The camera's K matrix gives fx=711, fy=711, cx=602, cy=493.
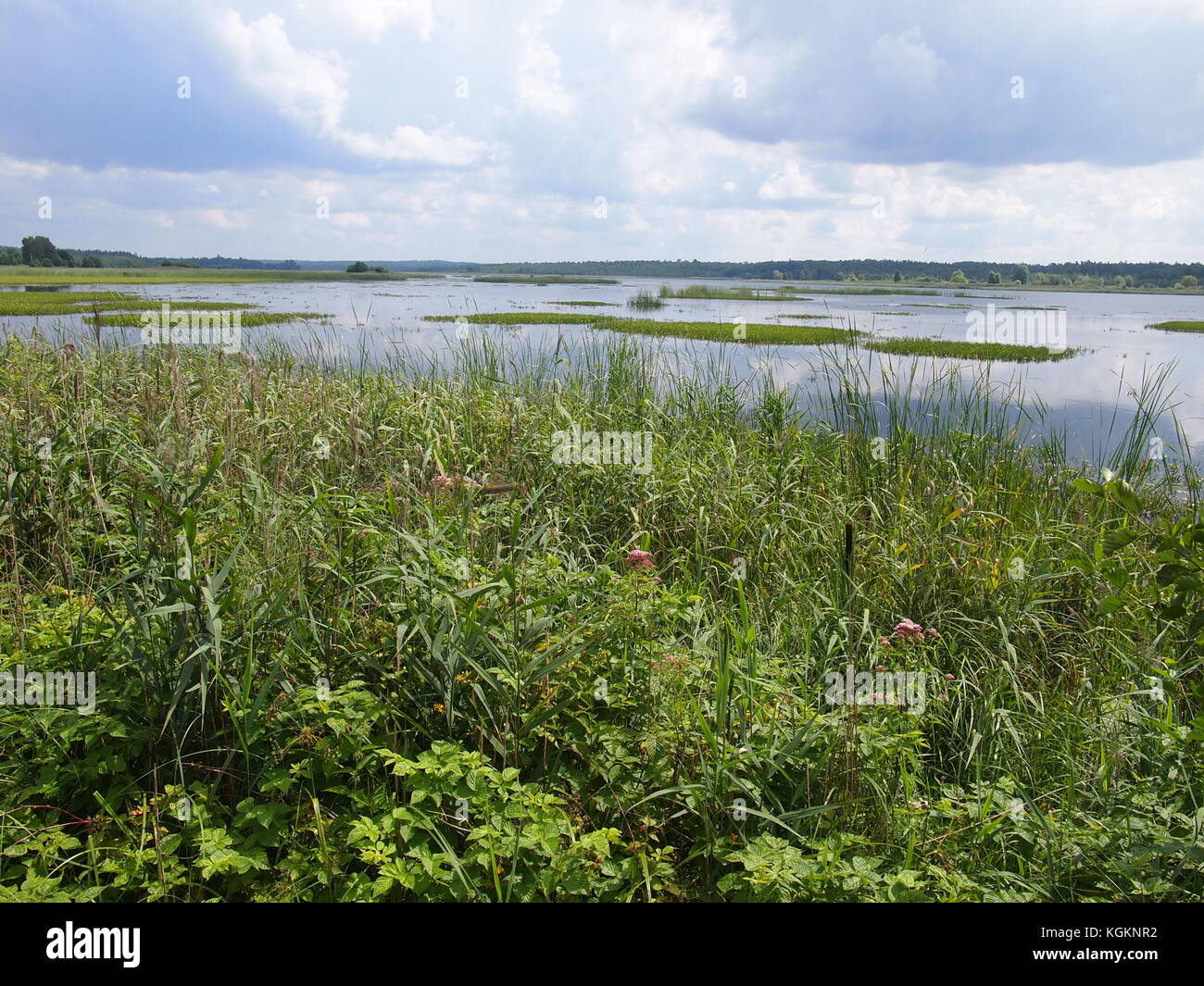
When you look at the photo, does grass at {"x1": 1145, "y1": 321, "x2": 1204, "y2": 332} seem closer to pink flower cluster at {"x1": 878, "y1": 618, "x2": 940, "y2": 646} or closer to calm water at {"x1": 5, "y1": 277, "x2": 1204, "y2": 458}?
calm water at {"x1": 5, "y1": 277, "x2": 1204, "y2": 458}

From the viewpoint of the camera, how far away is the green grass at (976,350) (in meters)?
17.0

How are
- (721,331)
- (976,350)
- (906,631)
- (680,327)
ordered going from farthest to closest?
(680,327) < (976,350) < (721,331) < (906,631)

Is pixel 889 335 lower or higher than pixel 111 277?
lower

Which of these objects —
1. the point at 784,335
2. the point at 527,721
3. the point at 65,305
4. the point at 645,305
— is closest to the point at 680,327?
the point at 784,335

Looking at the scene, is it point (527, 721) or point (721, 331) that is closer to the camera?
point (527, 721)

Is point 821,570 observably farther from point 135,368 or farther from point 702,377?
point 135,368

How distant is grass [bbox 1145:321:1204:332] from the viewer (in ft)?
85.4

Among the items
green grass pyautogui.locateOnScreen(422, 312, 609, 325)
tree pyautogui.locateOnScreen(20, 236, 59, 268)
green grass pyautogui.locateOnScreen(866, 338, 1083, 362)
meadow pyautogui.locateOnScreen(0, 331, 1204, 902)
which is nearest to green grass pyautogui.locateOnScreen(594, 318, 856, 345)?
green grass pyautogui.locateOnScreen(422, 312, 609, 325)

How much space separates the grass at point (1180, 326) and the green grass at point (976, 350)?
32.9 ft

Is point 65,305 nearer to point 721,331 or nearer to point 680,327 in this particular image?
point 680,327

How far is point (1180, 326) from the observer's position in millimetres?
27172

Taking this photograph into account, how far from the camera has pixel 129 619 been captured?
88.8 inches

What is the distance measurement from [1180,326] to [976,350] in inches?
609

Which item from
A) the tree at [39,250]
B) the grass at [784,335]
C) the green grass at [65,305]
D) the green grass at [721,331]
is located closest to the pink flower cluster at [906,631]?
the grass at [784,335]
